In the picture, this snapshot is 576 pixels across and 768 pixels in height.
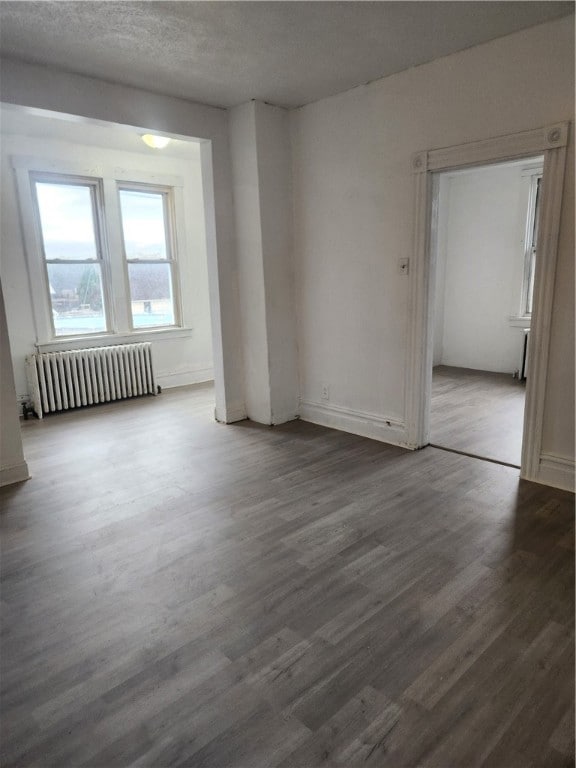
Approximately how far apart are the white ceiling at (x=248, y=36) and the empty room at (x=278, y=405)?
23 mm

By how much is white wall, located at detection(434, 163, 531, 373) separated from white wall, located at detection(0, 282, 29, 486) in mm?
5386

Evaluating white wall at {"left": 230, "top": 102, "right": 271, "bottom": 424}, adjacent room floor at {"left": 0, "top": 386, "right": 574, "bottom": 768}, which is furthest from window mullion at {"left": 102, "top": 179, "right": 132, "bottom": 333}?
adjacent room floor at {"left": 0, "top": 386, "right": 574, "bottom": 768}

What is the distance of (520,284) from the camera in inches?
258

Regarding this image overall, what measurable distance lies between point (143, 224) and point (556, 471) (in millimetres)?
5207

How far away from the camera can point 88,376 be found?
5547 millimetres

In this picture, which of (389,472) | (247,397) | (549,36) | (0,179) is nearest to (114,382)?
(247,397)

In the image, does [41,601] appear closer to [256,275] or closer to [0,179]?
[256,275]

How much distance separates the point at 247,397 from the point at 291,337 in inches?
29.7

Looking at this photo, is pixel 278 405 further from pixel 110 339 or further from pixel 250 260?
pixel 110 339

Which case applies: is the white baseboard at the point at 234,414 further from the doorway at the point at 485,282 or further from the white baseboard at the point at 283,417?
the doorway at the point at 485,282

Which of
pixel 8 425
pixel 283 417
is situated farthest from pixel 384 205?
pixel 8 425

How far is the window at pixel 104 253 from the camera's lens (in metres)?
5.38

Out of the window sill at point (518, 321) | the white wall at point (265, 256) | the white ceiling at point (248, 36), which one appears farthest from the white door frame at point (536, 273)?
the window sill at point (518, 321)

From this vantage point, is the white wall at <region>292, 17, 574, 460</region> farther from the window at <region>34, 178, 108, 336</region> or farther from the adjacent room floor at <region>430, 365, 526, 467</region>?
the window at <region>34, 178, 108, 336</region>
